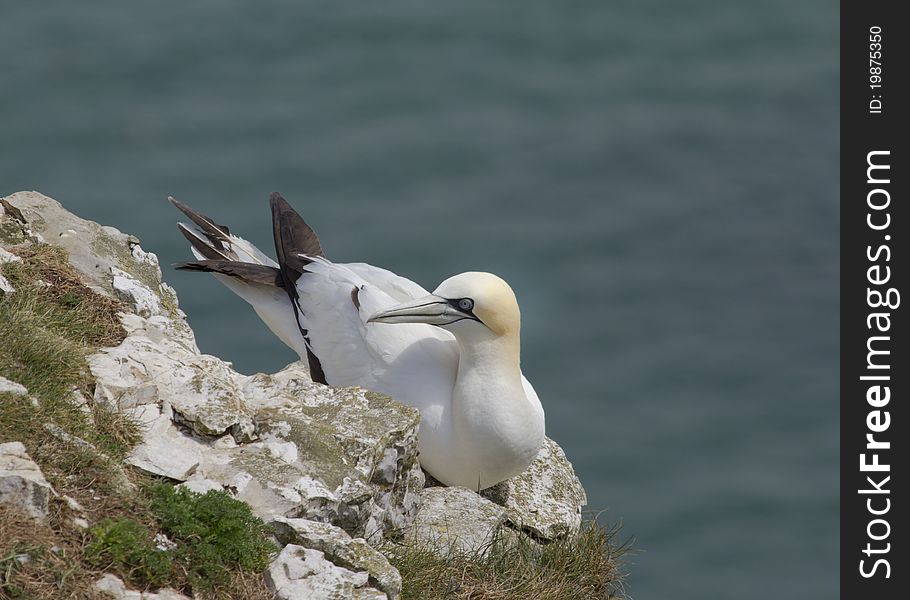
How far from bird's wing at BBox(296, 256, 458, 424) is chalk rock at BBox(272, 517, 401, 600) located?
2.39 m

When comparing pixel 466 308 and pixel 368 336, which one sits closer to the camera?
pixel 466 308

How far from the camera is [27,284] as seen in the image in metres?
5.94

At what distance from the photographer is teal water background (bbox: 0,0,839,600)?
42.3 feet

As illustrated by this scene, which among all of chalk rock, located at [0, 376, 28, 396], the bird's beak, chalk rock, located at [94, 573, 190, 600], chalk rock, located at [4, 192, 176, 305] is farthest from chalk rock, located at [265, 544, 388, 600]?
the bird's beak

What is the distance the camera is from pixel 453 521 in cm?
628

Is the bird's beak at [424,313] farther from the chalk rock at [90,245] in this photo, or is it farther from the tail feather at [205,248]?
the tail feather at [205,248]

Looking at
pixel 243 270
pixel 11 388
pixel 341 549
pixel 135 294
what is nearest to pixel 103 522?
pixel 11 388

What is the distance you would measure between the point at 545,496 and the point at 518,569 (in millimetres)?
1818

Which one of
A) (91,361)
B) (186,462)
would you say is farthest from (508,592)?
(91,361)

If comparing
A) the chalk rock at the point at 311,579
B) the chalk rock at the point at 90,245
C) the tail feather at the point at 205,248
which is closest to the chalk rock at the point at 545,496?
the chalk rock at the point at 311,579

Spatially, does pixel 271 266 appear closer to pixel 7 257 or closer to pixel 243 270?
pixel 243 270

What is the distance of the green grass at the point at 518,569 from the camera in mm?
5430

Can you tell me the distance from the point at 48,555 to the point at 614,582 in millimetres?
2990

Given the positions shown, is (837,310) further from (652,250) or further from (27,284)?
(27,284)
